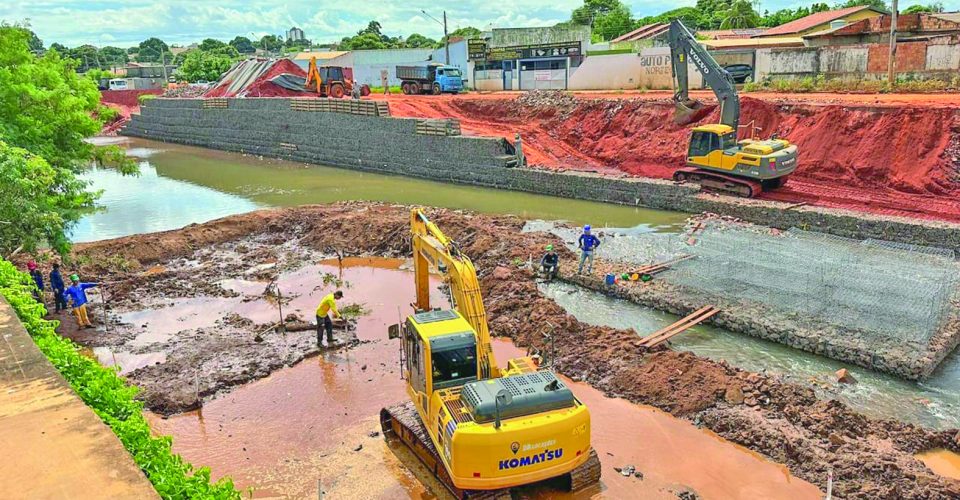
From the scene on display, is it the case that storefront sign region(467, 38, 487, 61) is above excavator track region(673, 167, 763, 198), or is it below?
above

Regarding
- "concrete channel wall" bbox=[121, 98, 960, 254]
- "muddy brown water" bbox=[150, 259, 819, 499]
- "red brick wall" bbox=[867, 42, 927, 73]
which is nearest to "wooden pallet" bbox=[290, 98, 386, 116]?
"concrete channel wall" bbox=[121, 98, 960, 254]

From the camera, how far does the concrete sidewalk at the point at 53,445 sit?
16.3ft

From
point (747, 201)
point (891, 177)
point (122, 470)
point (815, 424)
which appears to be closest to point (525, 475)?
point (122, 470)

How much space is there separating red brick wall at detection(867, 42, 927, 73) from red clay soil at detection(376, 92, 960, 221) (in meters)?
4.81

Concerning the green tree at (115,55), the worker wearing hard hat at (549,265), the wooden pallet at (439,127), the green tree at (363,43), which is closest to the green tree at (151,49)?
the green tree at (115,55)

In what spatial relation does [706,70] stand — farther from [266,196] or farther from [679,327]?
[266,196]

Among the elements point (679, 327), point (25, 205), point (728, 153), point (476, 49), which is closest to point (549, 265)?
point (679, 327)

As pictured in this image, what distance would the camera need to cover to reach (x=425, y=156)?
31.8m

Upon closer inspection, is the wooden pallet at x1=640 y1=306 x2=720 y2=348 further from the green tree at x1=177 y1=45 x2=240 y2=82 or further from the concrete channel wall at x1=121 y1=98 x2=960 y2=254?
the green tree at x1=177 y1=45 x2=240 y2=82

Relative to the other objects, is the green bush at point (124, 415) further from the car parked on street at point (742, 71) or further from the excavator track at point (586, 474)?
the car parked on street at point (742, 71)

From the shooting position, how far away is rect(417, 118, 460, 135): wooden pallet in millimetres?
30466

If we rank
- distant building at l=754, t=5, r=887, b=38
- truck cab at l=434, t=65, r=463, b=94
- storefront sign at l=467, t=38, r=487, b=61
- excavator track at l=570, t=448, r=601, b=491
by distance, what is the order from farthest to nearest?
1. storefront sign at l=467, t=38, r=487, b=61
2. distant building at l=754, t=5, r=887, b=38
3. truck cab at l=434, t=65, r=463, b=94
4. excavator track at l=570, t=448, r=601, b=491

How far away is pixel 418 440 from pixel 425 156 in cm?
2409

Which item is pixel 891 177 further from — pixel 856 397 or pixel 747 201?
pixel 856 397
